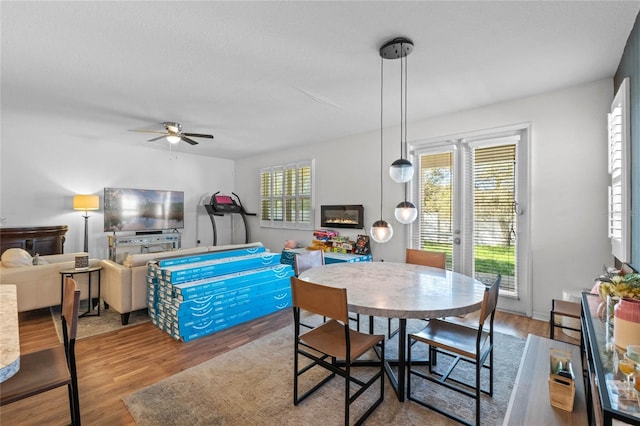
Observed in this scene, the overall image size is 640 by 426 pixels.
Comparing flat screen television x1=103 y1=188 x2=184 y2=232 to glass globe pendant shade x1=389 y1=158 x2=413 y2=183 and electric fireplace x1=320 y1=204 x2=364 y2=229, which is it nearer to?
electric fireplace x1=320 y1=204 x2=364 y2=229

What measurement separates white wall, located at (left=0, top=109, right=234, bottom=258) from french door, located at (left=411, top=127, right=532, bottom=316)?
17.7 feet

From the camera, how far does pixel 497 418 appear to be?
1828 mm

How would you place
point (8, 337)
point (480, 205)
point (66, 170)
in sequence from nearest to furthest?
1. point (8, 337)
2. point (480, 205)
3. point (66, 170)

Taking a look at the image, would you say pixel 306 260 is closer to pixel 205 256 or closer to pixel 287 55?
pixel 205 256

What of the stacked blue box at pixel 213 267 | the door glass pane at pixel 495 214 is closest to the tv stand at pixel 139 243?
the stacked blue box at pixel 213 267

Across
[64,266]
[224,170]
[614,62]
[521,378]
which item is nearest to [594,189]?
[614,62]

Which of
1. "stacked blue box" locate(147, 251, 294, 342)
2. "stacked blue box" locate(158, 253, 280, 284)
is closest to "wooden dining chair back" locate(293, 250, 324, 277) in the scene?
"stacked blue box" locate(147, 251, 294, 342)

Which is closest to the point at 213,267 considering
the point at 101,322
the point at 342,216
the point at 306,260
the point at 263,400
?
the point at 306,260

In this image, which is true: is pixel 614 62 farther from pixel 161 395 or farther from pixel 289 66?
pixel 161 395

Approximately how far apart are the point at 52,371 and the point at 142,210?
17.4 feet

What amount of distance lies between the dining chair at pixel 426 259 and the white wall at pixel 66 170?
17.1ft

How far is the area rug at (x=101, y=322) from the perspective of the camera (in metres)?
3.07

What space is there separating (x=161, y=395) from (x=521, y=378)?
2346 mm

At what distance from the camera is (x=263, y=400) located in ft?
6.55
